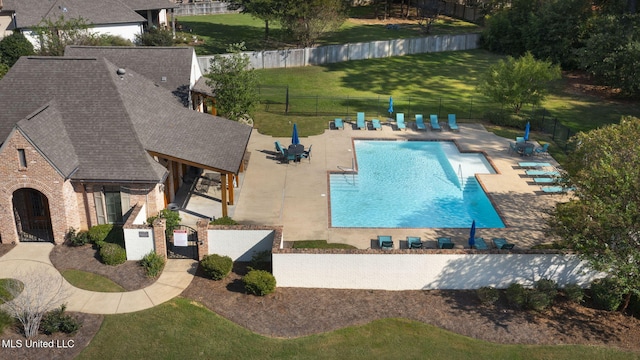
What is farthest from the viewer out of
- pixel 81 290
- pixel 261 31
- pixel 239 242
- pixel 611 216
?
pixel 261 31

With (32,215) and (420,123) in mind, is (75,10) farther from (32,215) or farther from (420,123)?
(32,215)

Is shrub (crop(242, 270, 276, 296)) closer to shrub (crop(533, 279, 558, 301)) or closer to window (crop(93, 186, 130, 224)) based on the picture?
window (crop(93, 186, 130, 224))

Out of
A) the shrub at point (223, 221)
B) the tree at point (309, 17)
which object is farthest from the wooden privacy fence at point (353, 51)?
the shrub at point (223, 221)

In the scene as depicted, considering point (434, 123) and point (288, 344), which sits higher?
point (434, 123)

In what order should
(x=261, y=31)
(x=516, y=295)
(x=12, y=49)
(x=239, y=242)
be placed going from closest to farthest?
(x=516, y=295)
(x=239, y=242)
(x=12, y=49)
(x=261, y=31)

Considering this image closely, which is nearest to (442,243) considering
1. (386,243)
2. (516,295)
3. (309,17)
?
(386,243)

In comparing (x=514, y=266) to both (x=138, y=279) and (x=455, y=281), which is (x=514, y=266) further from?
(x=138, y=279)

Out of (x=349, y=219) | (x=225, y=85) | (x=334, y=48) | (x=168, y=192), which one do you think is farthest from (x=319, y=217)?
(x=334, y=48)
